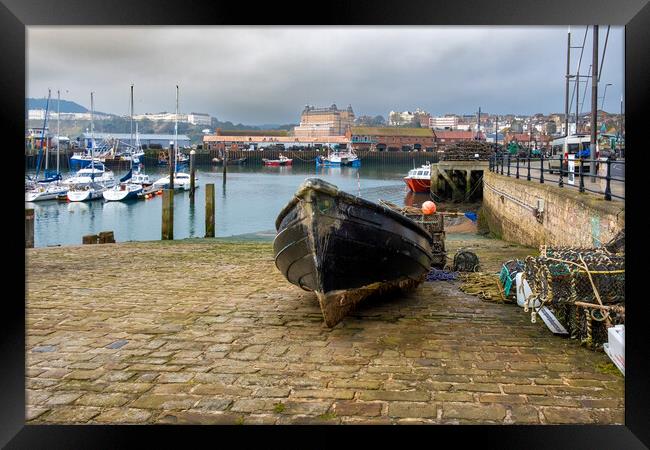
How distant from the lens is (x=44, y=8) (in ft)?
11.5

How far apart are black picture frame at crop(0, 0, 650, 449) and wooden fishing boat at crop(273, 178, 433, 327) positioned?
6.34 feet

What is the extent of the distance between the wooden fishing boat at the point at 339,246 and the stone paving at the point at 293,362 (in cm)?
36

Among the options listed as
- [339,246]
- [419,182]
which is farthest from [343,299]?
[419,182]

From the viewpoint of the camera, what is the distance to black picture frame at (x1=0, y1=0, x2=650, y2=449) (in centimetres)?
335

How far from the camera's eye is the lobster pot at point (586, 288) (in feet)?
15.7

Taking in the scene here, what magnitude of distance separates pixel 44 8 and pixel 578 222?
7.48 m

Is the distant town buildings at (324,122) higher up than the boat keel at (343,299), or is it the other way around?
the distant town buildings at (324,122)

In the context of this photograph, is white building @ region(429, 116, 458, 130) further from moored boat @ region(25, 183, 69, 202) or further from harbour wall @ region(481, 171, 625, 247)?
harbour wall @ region(481, 171, 625, 247)

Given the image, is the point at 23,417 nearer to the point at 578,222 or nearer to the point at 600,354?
the point at 600,354

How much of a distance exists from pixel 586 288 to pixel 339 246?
2.14 meters

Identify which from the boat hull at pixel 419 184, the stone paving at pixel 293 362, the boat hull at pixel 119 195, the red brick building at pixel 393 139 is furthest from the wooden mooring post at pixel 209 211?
the red brick building at pixel 393 139

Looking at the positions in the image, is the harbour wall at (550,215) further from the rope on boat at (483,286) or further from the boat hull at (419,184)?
the boat hull at (419,184)

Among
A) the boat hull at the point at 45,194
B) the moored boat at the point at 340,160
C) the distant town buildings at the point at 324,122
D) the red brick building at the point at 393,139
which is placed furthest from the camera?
the distant town buildings at the point at 324,122

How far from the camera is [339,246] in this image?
214 inches
